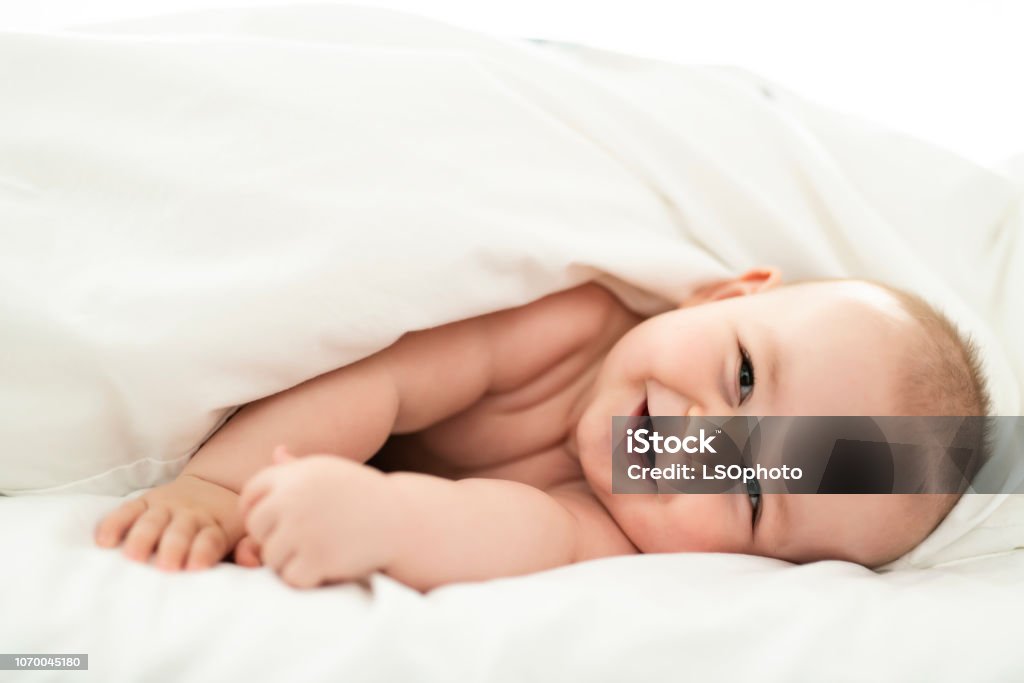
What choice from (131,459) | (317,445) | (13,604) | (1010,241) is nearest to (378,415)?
(317,445)

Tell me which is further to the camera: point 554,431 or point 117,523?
point 554,431

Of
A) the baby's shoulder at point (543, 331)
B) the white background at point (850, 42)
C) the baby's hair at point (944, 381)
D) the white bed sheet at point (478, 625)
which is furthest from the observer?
the white background at point (850, 42)

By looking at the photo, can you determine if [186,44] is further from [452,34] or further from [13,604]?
[13,604]

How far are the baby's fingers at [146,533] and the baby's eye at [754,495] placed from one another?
2.03 feet

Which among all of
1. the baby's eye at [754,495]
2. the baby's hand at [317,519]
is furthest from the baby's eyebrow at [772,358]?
the baby's hand at [317,519]

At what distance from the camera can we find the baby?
29.9 inches

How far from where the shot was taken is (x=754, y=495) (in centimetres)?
99

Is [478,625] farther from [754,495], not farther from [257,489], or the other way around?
[754,495]

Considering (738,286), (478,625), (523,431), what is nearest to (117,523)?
(478,625)

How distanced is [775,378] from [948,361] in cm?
19

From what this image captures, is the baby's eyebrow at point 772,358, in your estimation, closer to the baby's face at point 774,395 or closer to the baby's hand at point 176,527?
the baby's face at point 774,395

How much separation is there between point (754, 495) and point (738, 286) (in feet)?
0.99

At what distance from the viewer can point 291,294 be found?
897mm

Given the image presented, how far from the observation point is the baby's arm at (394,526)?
2.30ft
